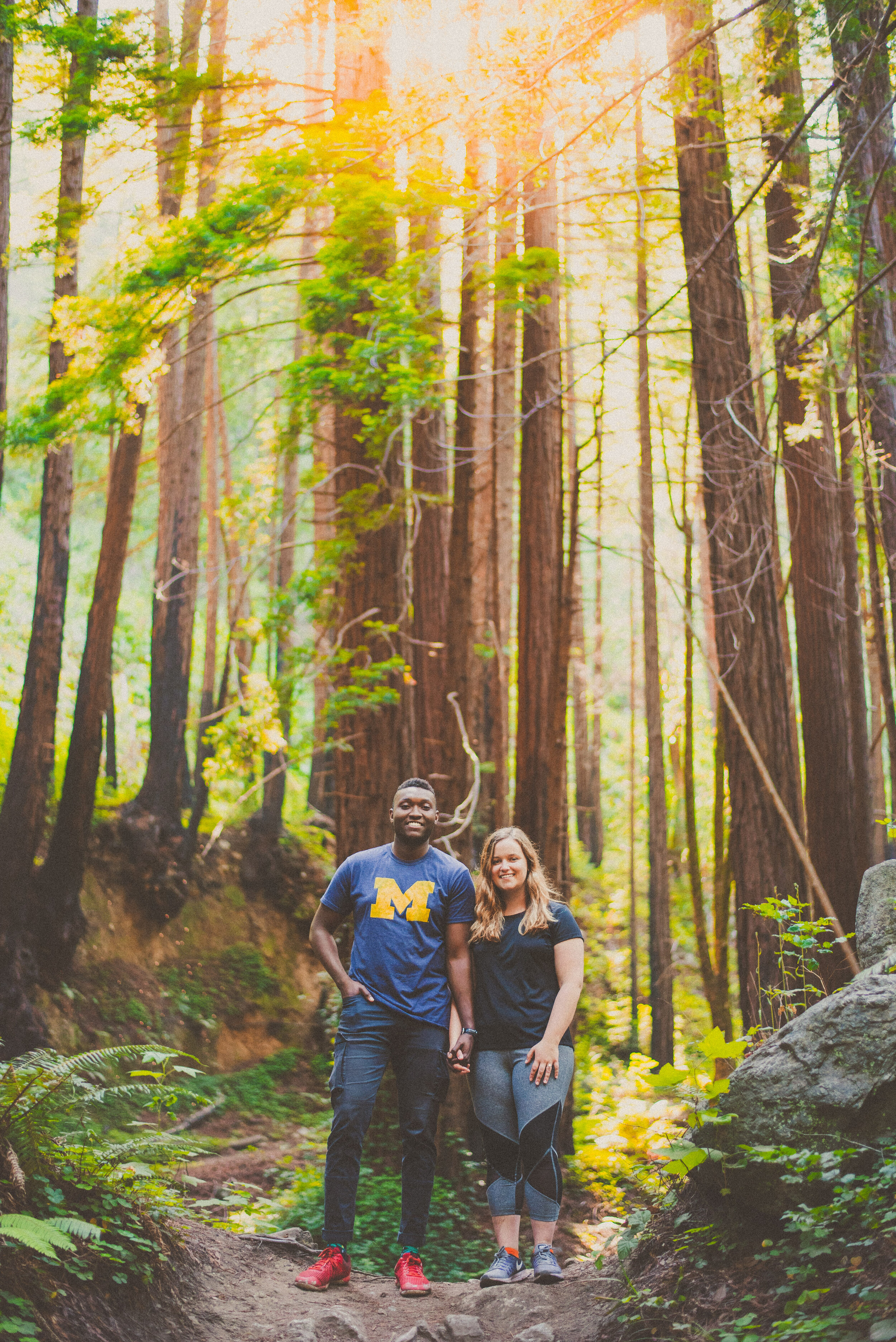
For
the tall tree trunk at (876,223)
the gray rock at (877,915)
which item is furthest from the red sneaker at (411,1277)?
the tall tree trunk at (876,223)

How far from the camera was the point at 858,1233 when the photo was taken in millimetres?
3039

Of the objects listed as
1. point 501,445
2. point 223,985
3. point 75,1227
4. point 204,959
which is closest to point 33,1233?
point 75,1227

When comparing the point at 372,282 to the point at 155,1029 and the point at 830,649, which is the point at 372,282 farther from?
the point at 155,1029

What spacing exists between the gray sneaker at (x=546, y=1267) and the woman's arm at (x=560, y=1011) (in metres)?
0.65

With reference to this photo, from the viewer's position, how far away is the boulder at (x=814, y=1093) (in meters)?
3.36

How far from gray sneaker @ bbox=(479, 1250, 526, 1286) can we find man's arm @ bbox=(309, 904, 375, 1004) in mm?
864

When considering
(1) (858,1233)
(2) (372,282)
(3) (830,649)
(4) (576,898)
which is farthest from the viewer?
(4) (576,898)

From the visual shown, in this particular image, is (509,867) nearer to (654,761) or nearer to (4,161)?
(4,161)

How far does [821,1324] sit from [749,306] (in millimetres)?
19428

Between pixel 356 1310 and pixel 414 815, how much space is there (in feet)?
6.37

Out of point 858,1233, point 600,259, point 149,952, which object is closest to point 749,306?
point 600,259

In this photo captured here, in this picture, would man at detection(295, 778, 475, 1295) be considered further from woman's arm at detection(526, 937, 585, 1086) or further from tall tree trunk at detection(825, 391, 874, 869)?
tall tree trunk at detection(825, 391, 874, 869)

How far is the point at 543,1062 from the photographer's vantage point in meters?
4.03

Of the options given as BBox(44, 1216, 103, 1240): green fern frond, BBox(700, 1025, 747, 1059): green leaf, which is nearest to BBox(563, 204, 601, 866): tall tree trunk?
BBox(700, 1025, 747, 1059): green leaf
